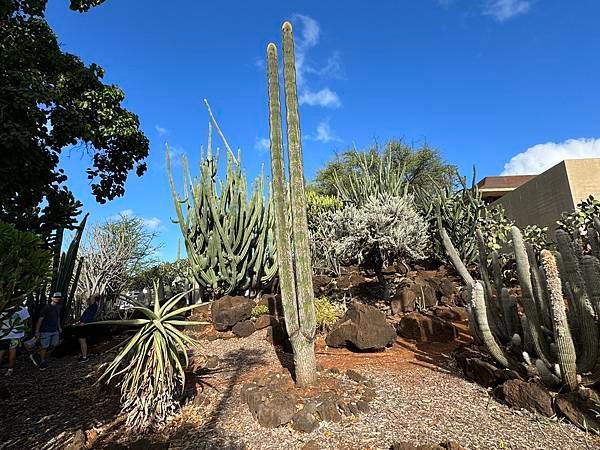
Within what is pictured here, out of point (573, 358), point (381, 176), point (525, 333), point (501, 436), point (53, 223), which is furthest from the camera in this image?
point (381, 176)

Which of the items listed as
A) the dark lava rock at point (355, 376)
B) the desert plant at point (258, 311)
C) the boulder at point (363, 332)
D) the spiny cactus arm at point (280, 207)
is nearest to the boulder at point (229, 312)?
the desert plant at point (258, 311)

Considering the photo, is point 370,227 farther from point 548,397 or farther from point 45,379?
point 45,379

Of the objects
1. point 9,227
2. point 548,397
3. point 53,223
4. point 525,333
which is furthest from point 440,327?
point 53,223

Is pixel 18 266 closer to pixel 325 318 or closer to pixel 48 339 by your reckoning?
pixel 325 318

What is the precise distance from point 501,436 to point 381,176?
8.67 m

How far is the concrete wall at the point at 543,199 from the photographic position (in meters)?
9.14

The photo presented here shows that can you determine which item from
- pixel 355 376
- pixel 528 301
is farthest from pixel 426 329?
pixel 528 301

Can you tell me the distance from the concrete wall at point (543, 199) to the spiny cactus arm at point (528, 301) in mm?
6643

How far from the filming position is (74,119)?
746 cm

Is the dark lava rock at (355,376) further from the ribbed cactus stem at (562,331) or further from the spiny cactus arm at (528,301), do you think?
the ribbed cactus stem at (562,331)

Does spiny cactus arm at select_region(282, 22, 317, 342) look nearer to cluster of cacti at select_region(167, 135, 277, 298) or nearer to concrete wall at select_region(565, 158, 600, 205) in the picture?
cluster of cacti at select_region(167, 135, 277, 298)

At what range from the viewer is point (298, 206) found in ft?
14.0

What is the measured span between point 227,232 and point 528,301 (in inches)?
229

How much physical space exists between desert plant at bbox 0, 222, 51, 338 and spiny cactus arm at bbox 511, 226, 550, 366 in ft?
14.0
